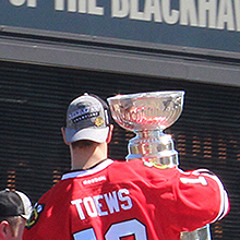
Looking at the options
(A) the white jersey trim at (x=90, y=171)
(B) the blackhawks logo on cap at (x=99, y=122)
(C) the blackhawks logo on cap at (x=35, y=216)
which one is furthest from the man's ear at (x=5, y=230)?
(B) the blackhawks logo on cap at (x=99, y=122)

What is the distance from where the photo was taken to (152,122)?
3.91m

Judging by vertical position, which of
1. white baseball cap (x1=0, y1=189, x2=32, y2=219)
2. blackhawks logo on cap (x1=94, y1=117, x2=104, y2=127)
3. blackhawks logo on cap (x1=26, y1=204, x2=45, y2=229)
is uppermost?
blackhawks logo on cap (x1=94, y1=117, x2=104, y2=127)

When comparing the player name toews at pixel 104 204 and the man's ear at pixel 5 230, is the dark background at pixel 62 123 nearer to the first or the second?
the man's ear at pixel 5 230

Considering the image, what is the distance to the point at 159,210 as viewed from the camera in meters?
3.48

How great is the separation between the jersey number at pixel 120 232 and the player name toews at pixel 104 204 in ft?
0.19

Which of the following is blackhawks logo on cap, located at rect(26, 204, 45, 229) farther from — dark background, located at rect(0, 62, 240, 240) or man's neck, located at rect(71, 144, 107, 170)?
dark background, located at rect(0, 62, 240, 240)

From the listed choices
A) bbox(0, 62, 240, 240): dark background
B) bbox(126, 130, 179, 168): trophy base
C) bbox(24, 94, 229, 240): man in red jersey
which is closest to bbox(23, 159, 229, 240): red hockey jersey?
bbox(24, 94, 229, 240): man in red jersey

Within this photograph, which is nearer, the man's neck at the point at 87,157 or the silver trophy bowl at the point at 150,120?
the man's neck at the point at 87,157

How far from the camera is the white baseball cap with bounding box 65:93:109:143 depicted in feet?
11.8

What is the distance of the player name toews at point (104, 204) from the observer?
351 centimetres

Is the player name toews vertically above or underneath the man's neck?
underneath

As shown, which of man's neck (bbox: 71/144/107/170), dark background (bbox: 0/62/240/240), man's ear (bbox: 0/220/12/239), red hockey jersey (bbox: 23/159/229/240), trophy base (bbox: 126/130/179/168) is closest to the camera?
red hockey jersey (bbox: 23/159/229/240)

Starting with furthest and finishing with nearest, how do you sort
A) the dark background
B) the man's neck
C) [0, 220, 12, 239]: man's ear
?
the dark background
[0, 220, 12, 239]: man's ear
the man's neck

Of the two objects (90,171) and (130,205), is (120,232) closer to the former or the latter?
(130,205)
